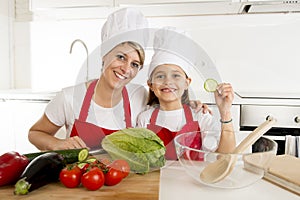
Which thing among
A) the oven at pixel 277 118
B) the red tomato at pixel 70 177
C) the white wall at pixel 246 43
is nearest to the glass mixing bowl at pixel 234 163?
the red tomato at pixel 70 177

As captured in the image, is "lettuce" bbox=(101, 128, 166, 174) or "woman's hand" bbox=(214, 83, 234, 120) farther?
"woman's hand" bbox=(214, 83, 234, 120)

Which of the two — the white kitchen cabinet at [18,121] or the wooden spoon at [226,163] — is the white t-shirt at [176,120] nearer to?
the wooden spoon at [226,163]

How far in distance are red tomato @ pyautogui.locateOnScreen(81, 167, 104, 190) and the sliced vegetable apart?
15 cm

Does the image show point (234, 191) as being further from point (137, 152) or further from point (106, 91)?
point (106, 91)

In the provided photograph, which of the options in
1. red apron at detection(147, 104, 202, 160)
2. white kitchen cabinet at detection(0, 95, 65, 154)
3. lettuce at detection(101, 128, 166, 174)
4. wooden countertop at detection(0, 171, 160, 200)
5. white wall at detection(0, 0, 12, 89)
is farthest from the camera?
white wall at detection(0, 0, 12, 89)

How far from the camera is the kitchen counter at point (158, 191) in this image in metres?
0.66

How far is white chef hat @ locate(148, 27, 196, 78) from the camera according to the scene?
904mm

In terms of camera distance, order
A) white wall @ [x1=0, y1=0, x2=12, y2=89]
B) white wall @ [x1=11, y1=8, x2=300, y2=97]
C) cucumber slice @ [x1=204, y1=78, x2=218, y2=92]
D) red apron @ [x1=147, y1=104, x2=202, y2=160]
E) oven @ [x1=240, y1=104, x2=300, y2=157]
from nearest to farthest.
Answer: red apron @ [x1=147, y1=104, x2=202, y2=160] < cucumber slice @ [x1=204, y1=78, x2=218, y2=92] < oven @ [x1=240, y1=104, x2=300, y2=157] < white wall @ [x1=11, y1=8, x2=300, y2=97] < white wall @ [x1=0, y1=0, x2=12, y2=89]

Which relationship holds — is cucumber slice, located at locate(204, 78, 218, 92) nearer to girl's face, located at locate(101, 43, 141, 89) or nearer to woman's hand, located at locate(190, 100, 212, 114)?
woman's hand, located at locate(190, 100, 212, 114)

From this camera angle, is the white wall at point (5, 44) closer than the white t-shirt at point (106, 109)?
No

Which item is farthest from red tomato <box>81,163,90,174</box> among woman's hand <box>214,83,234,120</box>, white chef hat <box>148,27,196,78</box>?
woman's hand <box>214,83,234,120</box>

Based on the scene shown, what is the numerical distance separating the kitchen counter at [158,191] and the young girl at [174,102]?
162 millimetres

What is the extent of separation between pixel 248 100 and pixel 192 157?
978mm

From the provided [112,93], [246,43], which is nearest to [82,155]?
[112,93]
